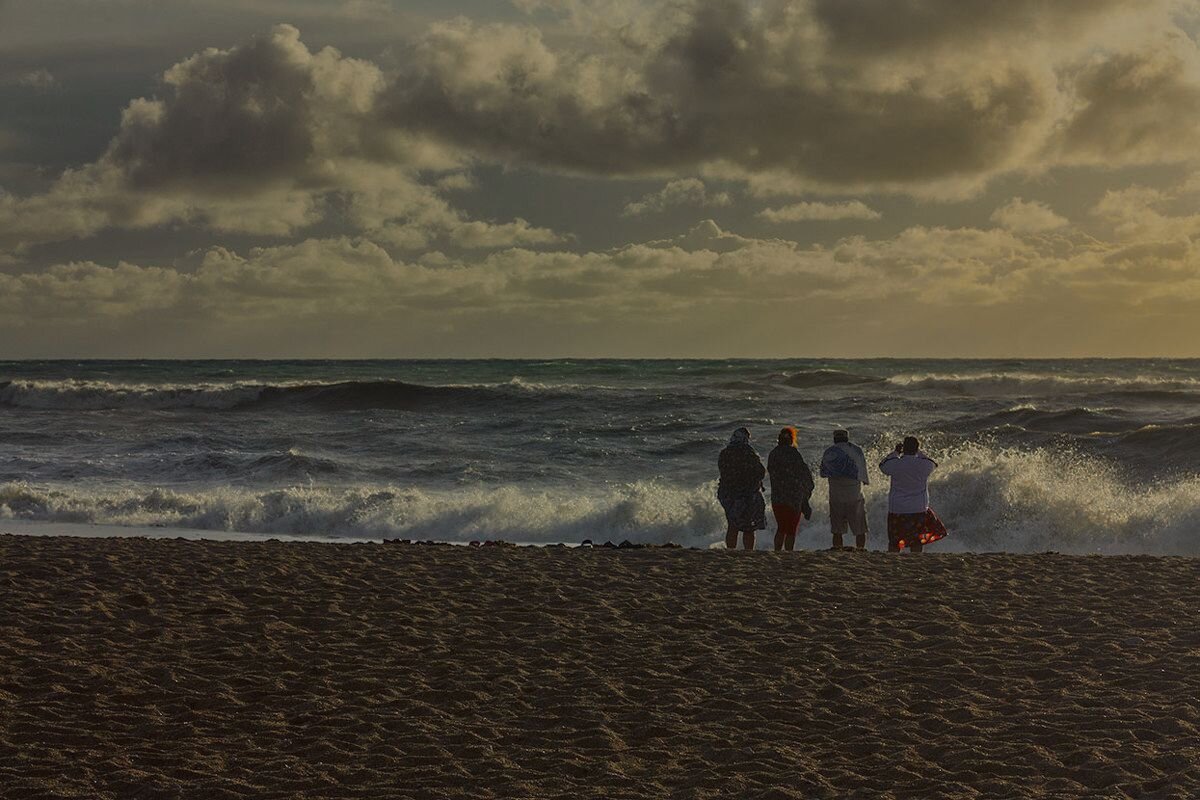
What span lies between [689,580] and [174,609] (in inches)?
187

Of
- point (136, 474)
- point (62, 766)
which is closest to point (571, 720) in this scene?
point (62, 766)

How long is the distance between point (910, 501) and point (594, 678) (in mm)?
7103

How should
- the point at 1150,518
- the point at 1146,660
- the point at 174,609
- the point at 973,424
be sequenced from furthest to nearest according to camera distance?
1. the point at 973,424
2. the point at 1150,518
3. the point at 174,609
4. the point at 1146,660

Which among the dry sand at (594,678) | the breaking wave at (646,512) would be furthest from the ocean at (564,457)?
the dry sand at (594,678)

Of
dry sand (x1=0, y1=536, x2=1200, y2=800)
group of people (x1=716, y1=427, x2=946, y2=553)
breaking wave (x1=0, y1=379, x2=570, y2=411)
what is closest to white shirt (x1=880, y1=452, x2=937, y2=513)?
group of people (x1=716, y1=427, x2=946, y2=553)

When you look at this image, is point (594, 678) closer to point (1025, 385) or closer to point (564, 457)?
point (564, 457)

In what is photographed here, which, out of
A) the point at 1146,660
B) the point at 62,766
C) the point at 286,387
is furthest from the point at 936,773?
the point at 286,387

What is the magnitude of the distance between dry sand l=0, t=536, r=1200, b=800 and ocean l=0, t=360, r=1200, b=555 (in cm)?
666

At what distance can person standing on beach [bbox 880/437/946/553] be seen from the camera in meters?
14.7

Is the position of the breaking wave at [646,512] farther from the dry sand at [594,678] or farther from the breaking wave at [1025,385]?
the breaking wave at [1025,385]

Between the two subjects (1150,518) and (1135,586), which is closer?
(1135,586)

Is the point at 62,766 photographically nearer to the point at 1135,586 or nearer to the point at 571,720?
the point at 571,720

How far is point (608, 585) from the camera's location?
1187 centimetres

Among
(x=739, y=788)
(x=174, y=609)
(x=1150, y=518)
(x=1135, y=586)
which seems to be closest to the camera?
(x=739, y=788)
